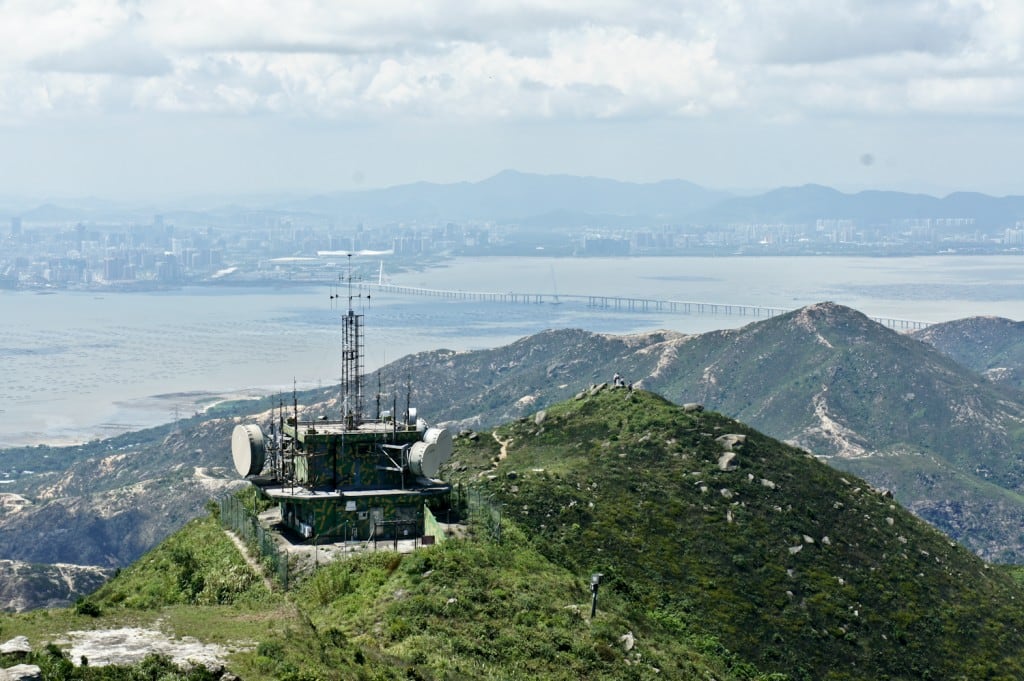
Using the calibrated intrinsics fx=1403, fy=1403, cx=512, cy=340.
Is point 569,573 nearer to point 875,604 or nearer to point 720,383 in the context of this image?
point 875,604

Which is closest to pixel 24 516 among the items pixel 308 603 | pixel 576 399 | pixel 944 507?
pixel 576 399

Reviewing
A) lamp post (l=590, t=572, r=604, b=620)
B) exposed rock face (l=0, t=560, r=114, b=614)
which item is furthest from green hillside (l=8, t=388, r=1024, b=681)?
exposed rock face (l=0, t=560, r=114, b=614)

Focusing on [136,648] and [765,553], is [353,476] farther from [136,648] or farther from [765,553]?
[765,553]

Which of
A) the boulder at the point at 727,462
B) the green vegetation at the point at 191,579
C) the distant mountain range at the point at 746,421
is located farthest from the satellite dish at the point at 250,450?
the distant mountain range at the point at 746,421

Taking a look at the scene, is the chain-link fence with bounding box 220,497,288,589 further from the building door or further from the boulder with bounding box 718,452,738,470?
the boulder with bounding box 718,452,738,470

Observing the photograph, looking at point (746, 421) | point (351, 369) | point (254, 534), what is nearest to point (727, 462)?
point (351, 369)

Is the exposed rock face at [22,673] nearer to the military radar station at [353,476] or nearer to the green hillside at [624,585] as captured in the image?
the green hillside at [624,585]
